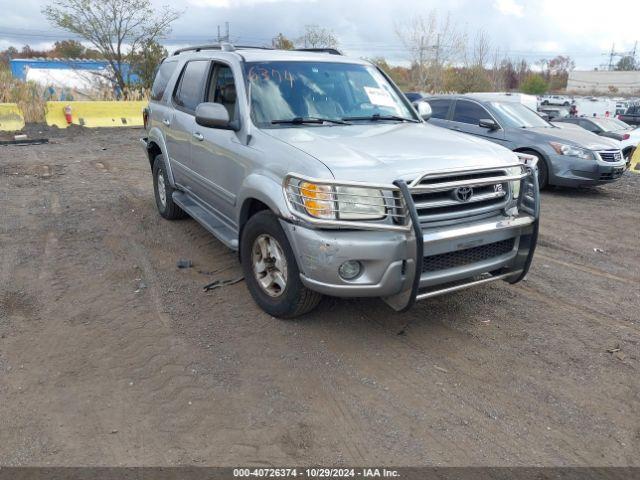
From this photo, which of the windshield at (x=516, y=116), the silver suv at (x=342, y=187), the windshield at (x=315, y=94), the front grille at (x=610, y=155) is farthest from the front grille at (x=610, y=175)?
the windshield at (x=315, y=94)

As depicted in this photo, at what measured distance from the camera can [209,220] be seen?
16.4 feet

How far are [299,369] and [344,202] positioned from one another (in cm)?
116

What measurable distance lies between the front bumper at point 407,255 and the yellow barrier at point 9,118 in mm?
15052

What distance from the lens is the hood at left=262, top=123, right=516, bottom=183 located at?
3.32 meters

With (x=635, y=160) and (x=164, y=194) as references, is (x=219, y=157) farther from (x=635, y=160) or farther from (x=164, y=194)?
(x=635, y=160)

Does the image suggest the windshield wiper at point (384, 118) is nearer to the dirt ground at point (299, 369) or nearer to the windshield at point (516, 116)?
the dirt ground at point (299, 369)

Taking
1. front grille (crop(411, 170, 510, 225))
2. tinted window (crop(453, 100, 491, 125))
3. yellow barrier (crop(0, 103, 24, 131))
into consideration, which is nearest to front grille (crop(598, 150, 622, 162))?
tinted window (crop(453, 100, 491, 125))

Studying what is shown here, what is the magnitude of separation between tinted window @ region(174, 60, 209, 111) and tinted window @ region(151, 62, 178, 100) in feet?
1.54

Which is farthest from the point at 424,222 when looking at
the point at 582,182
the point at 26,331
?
the point at 582,182

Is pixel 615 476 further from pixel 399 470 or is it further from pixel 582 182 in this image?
pixel 582 182

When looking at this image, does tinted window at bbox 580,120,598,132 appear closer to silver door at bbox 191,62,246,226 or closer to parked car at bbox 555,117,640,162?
parked car at bbox 555,117,640,162

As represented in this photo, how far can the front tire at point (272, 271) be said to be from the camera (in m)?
3.65

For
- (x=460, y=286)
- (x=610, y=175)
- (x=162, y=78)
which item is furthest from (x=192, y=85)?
(x=610, y=175)

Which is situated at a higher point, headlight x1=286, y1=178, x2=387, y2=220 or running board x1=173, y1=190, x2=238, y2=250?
headlight x1=286, y1=178, x2=387, y2=220
